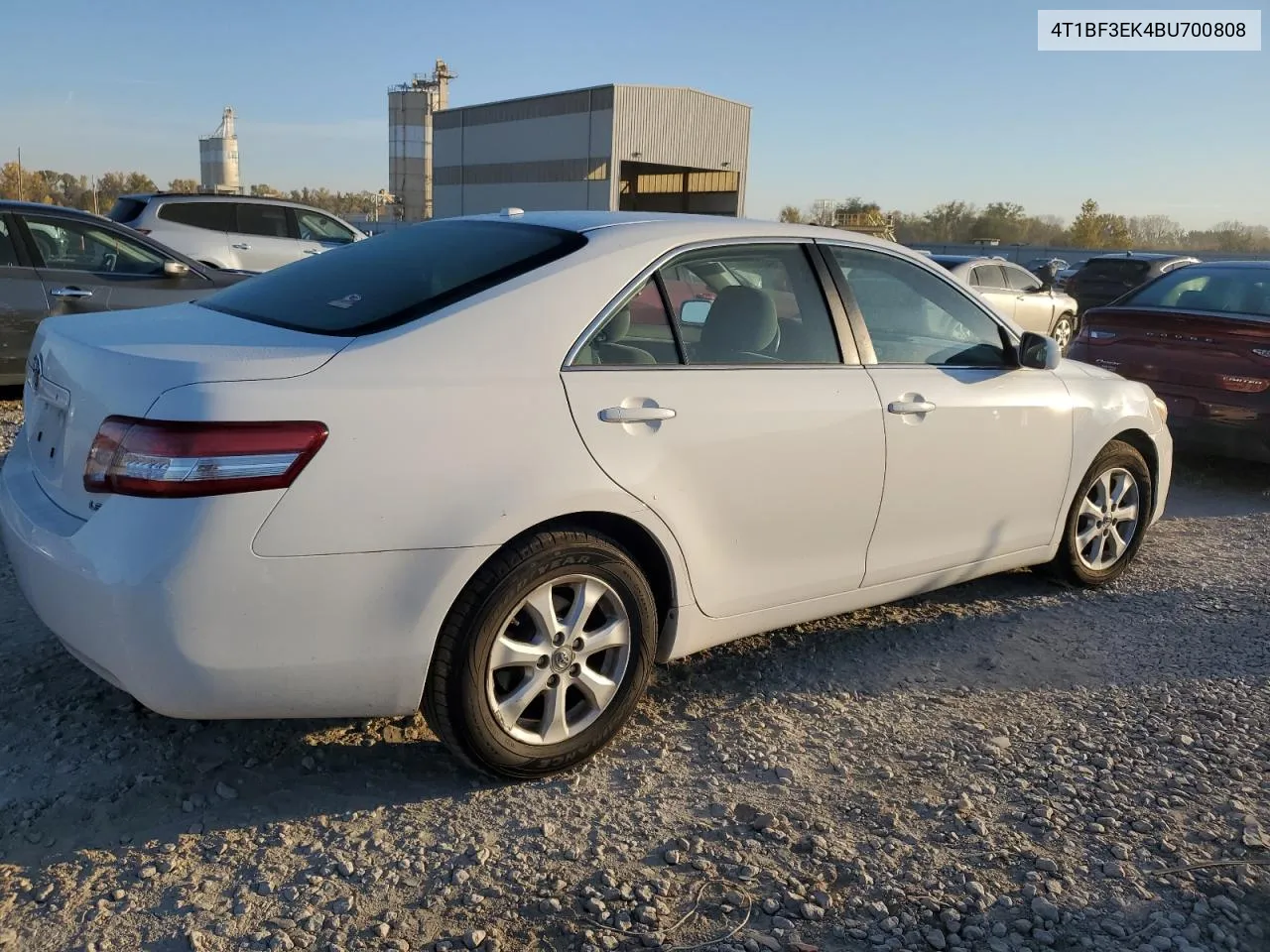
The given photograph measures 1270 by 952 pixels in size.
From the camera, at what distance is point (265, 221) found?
14.0 m

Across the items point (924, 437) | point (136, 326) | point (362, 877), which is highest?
point (136, 326)

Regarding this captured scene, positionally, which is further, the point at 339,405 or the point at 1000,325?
the point at 1000,325

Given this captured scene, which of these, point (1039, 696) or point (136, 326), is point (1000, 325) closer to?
point (1039, 696)

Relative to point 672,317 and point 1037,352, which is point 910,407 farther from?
point 672,317

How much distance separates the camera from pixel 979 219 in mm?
82625

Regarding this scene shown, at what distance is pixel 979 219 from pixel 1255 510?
8169cm

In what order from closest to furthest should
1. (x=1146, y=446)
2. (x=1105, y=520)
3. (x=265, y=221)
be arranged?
(x=1105, y=520)
(x=1146, y=446)
(x=265, y=221)

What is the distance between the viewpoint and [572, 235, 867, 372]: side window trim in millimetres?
3006

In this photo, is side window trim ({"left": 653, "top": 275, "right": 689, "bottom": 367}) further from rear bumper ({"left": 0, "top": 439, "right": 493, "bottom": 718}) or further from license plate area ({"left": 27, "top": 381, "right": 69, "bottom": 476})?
license plate area ({"left": 27, "top": 381, "right": 69, "bottom": 476})

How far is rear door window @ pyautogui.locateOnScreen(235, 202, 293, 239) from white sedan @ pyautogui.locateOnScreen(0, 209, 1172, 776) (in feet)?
36.6

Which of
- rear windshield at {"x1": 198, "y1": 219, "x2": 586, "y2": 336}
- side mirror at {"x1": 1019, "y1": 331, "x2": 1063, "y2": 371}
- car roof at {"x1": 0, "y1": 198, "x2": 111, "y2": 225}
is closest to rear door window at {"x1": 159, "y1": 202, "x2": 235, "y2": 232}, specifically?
car roof at {"x1": 0, "y1": 198, "x2": 111, "y2": 225}

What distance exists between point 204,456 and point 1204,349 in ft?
22.2

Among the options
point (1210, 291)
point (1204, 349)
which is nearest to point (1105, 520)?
point (1204, 349)

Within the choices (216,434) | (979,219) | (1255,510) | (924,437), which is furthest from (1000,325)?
(979,219)
